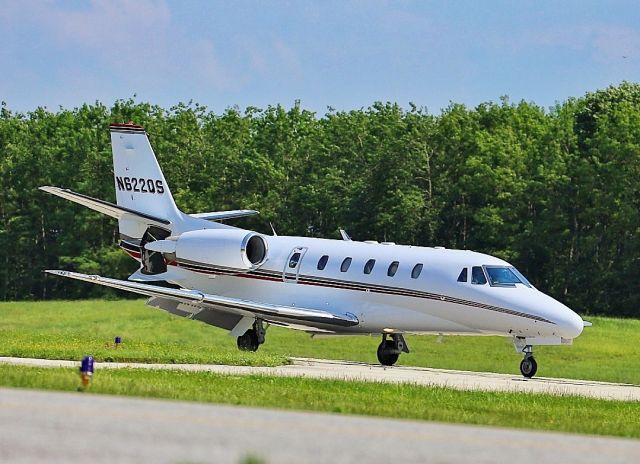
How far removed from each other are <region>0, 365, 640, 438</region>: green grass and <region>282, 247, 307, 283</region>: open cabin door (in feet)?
39.1

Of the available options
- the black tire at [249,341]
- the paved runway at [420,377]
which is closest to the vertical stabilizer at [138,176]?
the black tire at [249,341]

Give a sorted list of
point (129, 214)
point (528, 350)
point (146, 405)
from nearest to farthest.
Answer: point (146, 405), point (528, 350), point (129, 214)

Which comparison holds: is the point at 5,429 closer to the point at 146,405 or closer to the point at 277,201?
the point at 146,405

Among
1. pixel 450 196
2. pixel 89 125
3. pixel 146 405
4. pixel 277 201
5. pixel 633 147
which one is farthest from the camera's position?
pixel 89 125

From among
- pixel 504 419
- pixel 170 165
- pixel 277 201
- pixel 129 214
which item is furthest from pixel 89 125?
pixel 504 419

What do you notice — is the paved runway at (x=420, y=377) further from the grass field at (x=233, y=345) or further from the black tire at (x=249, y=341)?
the black tire at (x=249, y=341)

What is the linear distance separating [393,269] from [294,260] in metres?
3.52

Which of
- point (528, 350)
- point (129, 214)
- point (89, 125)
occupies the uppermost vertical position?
point (89, 125)

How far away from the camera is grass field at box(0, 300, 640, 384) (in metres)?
31.7

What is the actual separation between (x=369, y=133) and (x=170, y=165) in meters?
12.2

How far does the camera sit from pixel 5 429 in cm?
1374

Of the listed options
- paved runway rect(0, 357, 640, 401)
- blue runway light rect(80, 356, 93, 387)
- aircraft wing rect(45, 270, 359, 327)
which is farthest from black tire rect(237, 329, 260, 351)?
blue runway light rect(80, 356, 93, 387)

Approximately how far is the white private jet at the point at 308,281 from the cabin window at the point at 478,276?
0.9 inches

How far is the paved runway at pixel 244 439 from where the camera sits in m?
12.3
